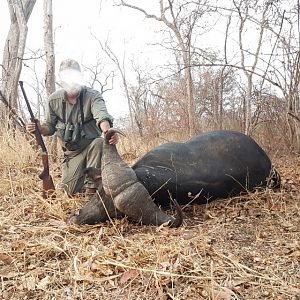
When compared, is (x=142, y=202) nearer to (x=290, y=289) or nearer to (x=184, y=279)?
(x=184, y=279)

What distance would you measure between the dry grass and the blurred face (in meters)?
1.21

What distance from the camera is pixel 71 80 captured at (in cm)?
400

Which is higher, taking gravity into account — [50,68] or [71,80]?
[50,68]

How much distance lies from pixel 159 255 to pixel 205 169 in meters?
1.44

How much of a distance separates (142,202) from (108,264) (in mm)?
692

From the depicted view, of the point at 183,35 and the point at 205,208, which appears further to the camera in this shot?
the point at 183,35

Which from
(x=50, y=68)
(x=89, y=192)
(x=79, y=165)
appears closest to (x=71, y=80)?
(x=79, y=165)

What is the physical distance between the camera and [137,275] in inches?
84.6

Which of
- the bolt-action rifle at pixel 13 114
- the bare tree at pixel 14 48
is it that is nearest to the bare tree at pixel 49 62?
the bolt-action rifle at pixel 13 114

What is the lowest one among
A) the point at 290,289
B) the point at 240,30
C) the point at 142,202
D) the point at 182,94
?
the point at 290,289

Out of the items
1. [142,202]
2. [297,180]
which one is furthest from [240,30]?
[142,202]

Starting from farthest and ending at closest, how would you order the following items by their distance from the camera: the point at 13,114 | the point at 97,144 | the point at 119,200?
1. the point at 13,114
2. the point at 97,144
3. the point at 119,200

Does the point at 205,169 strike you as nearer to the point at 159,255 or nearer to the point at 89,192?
the point at 89,192

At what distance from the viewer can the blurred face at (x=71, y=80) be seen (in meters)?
3.99
